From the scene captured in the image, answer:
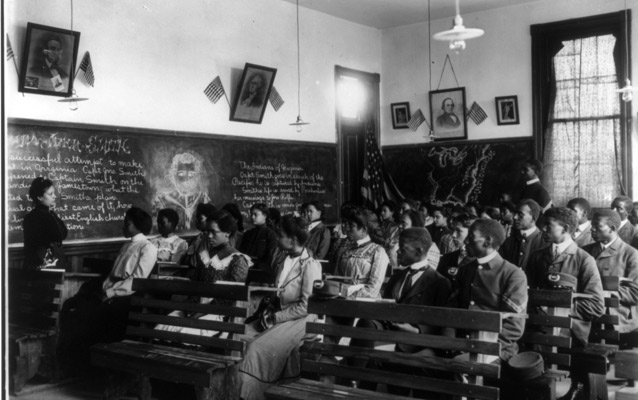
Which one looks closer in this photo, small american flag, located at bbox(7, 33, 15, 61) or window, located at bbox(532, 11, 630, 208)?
small american flag, located at bbox(7, 33, 15, 61)

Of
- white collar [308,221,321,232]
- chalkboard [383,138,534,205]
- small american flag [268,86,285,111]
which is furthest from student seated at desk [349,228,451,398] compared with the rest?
chalkboard [383,138,534,205]

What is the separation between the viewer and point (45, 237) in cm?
575

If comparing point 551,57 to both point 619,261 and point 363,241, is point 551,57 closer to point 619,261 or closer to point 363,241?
point 619,261

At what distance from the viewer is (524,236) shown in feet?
17.6

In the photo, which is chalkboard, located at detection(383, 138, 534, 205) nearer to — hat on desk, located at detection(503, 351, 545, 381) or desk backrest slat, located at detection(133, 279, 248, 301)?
hat on desk, located at detection(503, 351, 545, 381)

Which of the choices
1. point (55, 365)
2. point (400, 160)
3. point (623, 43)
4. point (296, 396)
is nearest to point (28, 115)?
point (55, 365)

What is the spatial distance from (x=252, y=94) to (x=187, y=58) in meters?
1.06

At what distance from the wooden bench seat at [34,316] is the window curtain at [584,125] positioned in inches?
283

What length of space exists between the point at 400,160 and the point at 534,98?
2.25 m

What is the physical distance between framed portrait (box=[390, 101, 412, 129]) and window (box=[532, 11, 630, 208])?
199cm

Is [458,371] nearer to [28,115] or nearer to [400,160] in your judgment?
[28,115]

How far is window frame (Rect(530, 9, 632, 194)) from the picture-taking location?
8.91 m

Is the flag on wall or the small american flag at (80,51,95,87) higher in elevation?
the small american flag at (80,51,95,87)

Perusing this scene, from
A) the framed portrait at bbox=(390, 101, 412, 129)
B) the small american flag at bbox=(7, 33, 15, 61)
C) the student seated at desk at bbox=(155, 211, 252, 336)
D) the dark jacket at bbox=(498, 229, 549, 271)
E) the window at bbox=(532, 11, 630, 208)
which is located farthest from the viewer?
the framed portrait at bbox=(390, 101, 412, 129)
